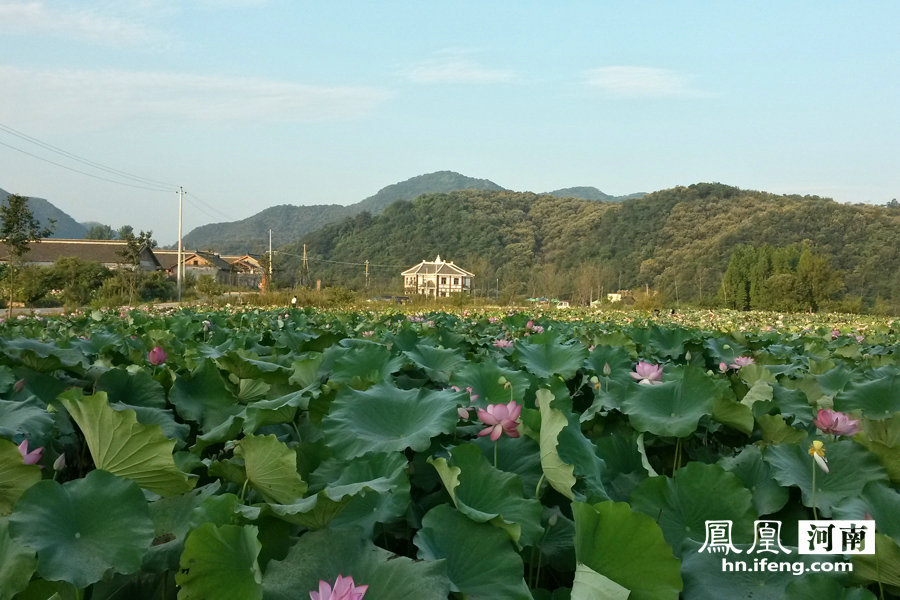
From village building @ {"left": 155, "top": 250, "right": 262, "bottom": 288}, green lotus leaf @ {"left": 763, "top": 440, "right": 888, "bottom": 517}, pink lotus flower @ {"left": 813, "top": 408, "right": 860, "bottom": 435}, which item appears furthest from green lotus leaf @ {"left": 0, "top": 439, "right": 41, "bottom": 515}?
village building @ {"left": 155, "top": 250, "right": 262, "bottom": 288}

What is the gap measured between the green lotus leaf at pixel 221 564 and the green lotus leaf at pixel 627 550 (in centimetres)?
34

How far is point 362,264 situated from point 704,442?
277ft

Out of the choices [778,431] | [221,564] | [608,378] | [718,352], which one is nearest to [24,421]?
[221,564]

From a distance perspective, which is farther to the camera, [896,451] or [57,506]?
[896,451]

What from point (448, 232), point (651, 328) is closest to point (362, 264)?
point (448, 232)

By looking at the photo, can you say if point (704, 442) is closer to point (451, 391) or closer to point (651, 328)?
point (451, 391)

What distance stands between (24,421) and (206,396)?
0.41 metres

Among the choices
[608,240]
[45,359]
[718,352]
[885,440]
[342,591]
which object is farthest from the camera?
[608,240]

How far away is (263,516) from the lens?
2.52ft

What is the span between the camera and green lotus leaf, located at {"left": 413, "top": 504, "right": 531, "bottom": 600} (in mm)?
725

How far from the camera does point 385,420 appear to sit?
3.84 feet

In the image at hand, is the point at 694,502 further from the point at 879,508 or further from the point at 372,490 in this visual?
the point at 372,490

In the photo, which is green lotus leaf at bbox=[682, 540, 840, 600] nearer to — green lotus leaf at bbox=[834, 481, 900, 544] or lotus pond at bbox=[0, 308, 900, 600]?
lotus pond at bbox=[0, 308, 900, 600]

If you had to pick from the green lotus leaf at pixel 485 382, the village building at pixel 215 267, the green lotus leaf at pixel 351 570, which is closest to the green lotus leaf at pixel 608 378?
the green lotus leaf at pixel 485 382
